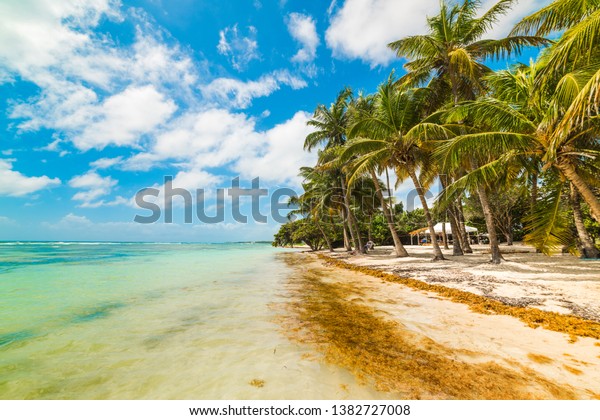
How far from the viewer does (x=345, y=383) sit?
7.94 feet

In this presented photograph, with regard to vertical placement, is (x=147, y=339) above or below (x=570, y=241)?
below

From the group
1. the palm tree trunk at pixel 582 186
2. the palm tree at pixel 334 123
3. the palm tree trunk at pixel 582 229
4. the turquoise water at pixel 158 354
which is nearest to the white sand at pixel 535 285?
the palm tree trunk at pixel 582 186

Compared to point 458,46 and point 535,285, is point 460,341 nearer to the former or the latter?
point 535,285

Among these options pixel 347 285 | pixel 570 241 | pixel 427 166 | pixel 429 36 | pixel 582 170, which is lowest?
pixel 347 285

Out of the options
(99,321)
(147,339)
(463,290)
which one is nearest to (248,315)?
(147,339)

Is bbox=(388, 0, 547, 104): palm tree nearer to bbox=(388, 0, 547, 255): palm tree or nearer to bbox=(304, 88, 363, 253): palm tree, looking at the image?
bbox=(388, 0, 547, 255): palm tree

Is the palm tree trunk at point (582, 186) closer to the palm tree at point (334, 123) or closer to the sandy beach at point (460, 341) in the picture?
the sandy beach at point (460, 341)

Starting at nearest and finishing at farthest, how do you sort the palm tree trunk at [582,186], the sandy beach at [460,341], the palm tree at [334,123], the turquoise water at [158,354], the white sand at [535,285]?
the sandy beach at [460,341] < the turquoise water at [158,354] < the white sand at [535,285] < the palm tree trunk at [582,186] < the palm tree at [334,123]

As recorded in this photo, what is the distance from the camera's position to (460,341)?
327cm

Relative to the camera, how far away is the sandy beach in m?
2.29

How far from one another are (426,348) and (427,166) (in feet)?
40.3

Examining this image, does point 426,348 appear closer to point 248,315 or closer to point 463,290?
point 248,315

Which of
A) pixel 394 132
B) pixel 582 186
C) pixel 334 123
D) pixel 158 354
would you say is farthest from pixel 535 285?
pixel 334 123

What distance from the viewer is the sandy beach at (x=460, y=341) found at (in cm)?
229
